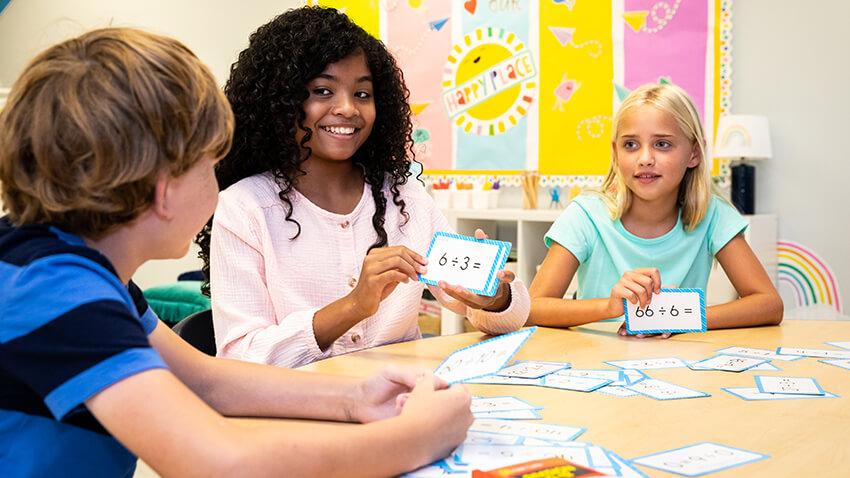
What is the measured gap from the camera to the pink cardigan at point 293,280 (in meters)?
1.56

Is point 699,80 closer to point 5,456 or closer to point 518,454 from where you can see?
point 518,454

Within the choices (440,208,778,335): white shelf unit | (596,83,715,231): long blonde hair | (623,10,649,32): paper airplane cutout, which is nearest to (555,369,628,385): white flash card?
(596,83,715,231): long blonde hair

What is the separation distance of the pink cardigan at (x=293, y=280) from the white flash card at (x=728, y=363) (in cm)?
42

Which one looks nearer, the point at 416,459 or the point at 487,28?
the point at 416,459

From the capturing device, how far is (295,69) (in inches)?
70.4

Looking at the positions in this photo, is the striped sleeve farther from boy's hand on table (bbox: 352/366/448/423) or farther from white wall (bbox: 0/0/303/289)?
white wall (bbox: 0/0/303/289)

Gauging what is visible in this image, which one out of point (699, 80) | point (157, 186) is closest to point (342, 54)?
point (157, 186)

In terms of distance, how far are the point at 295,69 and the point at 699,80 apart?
254 centimetres

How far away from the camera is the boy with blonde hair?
0.74 m

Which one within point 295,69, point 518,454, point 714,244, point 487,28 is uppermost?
point 487,28

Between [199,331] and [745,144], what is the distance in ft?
8.68

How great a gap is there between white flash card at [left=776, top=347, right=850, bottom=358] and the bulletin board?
223cm

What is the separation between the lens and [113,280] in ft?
2.74

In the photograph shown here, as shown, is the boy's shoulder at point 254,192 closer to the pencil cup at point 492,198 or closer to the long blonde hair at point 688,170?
the long blonde hair at point 688,170
